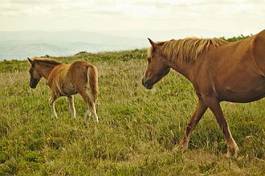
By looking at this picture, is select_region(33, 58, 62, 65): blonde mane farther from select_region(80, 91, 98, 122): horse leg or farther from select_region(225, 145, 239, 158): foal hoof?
select_region(225, 145, 239, 158): foal hoof

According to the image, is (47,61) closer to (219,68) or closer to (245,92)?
(219,68)

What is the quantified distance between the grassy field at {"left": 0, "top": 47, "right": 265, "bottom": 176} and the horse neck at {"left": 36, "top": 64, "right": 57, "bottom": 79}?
1151 millimetres

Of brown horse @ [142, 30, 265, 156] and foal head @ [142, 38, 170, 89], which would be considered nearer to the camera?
brown horse @ [142, 30, 265, 156]

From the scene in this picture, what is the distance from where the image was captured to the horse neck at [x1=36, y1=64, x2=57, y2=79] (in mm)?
13227

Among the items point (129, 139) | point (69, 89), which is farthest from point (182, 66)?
point (69, 89)

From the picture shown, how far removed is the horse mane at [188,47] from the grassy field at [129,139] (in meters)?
1.44

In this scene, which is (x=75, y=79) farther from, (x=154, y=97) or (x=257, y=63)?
(x=257, y=63)

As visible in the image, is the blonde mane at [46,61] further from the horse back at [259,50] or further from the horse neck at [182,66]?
the horse back at [259,50]

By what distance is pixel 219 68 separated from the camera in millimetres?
7242

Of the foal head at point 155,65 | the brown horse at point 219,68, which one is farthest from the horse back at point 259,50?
the foal head at point 155,65

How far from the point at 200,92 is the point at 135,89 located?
599cm

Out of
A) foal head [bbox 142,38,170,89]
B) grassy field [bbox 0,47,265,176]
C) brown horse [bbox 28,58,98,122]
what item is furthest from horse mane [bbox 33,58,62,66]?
foal head [bbox 142,38,170,89]

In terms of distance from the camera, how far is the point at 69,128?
9328 millimetres

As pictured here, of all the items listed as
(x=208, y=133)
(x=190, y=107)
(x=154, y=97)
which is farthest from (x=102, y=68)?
(x=208, y=133)
